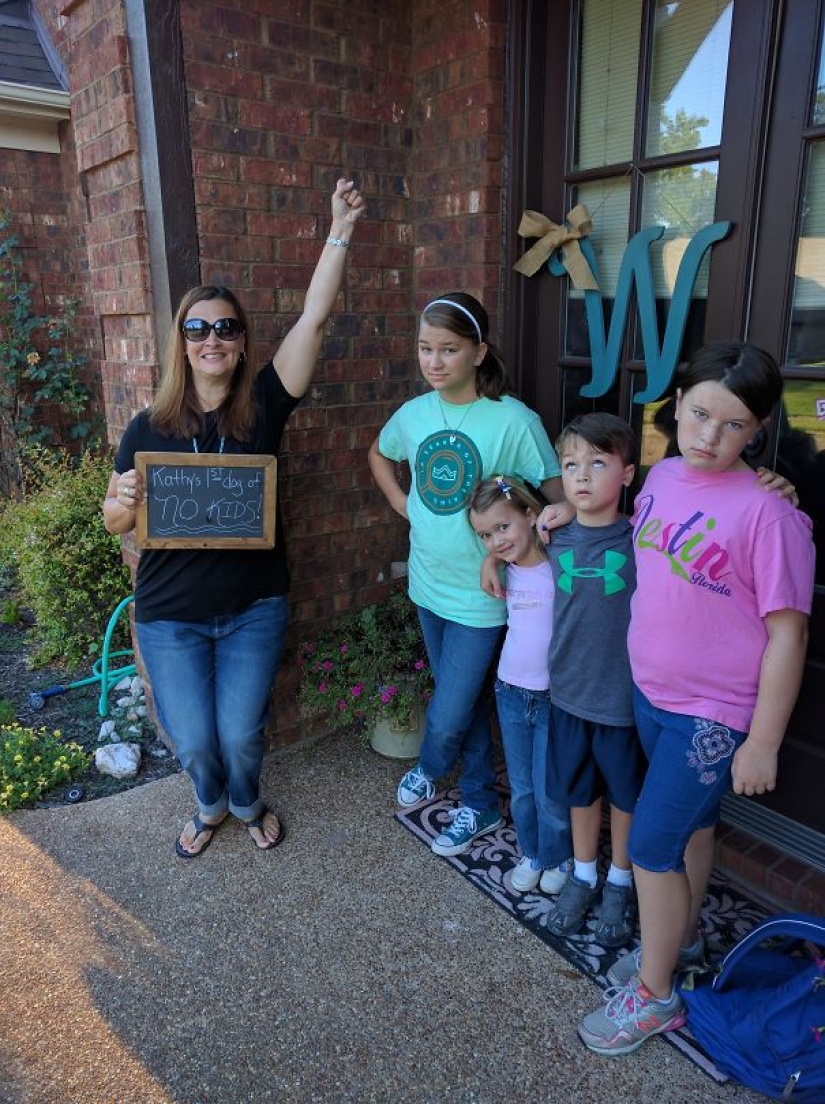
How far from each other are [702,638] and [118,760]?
7.78 ft

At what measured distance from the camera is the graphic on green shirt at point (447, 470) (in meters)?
2.42

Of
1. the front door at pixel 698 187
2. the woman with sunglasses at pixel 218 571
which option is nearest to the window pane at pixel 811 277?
the front door at pixel 698 187

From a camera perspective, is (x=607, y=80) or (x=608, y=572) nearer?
(x=608, y=572)

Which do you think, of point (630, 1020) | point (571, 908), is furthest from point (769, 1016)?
point (571, 908)

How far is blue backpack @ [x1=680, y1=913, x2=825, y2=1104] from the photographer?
1.75 metres

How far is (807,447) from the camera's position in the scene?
2256 millimetres

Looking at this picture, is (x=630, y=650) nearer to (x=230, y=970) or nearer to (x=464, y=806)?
(x=464, y=806)

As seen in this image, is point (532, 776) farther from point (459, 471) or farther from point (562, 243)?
point (562, 243)

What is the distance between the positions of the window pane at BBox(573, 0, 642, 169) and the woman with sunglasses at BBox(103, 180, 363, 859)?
2.84 ft

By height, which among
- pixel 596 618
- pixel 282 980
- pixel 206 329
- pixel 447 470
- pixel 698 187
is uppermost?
pixel 698 187

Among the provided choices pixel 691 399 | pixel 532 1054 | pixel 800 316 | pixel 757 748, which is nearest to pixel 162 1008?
pixel 532 1054

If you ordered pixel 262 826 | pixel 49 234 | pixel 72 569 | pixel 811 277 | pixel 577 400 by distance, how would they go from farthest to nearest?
pixel 49 234 < pixel 72 569 < pixel 577 400 < pixel 262 826 < pixel 811 277

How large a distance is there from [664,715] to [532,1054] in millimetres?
887

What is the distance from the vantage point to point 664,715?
6.14 ft
